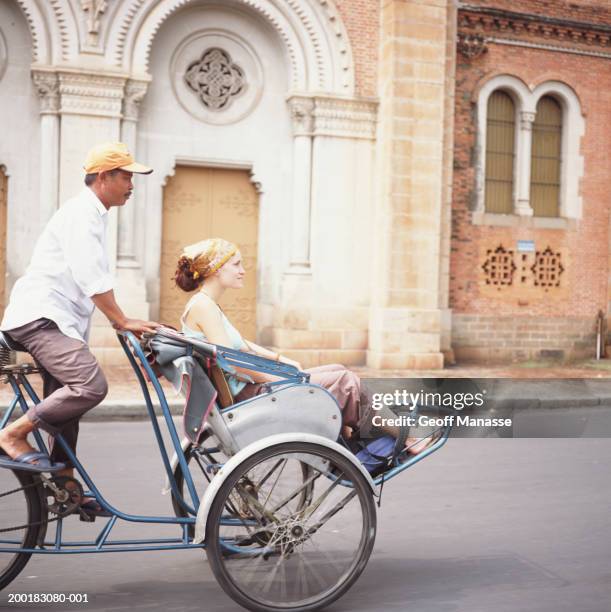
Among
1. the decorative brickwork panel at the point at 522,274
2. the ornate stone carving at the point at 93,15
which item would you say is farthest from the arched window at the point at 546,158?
the ornate stone carving at the point at 93,15

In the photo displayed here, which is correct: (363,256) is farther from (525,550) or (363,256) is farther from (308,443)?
(308,443)

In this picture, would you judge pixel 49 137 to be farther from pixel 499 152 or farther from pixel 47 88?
pixel 499 152

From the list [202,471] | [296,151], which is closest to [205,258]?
[202,471]

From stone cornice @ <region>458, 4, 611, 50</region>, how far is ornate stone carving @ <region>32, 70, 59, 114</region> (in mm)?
7490

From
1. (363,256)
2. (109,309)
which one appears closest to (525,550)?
(109,309)

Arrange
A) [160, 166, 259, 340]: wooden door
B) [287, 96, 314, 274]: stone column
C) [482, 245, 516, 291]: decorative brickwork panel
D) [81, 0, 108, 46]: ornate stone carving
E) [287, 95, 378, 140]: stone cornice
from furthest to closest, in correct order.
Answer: [482, 245, 516, 291]: decorative brickwork panel, [287, 96, 314, 274]: stone column, [287, 95, 378, 140]: stone cornice, [160, 166, 259, 340]: wooden door, [81, 0, 108, 46]: ornate stone carving

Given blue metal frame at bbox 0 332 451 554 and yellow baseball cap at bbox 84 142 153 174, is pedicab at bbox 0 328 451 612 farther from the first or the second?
yellow baseball cap at bbox 84 142 153 174

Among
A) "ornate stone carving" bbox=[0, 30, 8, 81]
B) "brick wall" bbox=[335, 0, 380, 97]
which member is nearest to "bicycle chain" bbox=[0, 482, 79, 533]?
"ornate stone carving" bbox=[0, 30, 8, 81]

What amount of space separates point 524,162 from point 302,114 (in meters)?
4.70

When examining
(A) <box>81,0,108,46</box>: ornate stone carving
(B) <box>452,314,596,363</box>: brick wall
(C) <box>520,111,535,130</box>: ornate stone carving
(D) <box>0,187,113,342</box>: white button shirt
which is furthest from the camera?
(C) <box>520,111,535,130</box>: ornate stone carving

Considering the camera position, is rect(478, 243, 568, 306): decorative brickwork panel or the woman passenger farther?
rect(478, 243, 568, 306): decorative brickwork panel

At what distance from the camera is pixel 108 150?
13.6ft

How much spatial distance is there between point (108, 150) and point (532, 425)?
7923 millimetres

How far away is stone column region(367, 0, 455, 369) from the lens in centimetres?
1598
